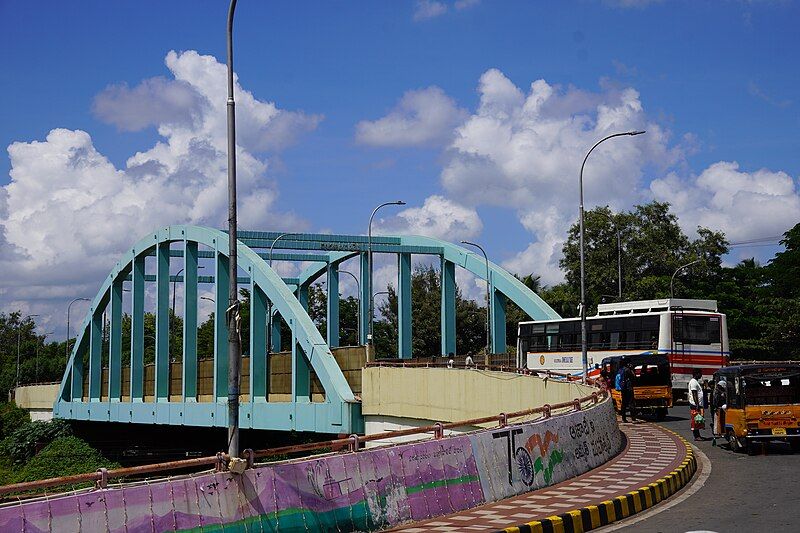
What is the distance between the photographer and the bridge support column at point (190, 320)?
158ft

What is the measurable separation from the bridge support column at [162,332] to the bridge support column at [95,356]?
9.49 metres

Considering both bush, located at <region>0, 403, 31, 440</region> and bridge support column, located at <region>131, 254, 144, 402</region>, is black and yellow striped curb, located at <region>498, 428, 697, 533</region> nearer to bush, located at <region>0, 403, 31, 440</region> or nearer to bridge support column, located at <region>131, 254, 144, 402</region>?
bridge support column, located at <region>131, 254, 144, 402</region>

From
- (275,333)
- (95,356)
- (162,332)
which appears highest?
(275,333)

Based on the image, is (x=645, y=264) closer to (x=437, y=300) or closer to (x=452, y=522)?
(x=437, y=300)

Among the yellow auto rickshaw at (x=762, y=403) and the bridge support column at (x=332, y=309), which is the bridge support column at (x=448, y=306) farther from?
the yellow auto rickshaw at (x=762, y=403)

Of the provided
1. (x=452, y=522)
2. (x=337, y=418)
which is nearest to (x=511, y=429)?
(x=452, y=522)

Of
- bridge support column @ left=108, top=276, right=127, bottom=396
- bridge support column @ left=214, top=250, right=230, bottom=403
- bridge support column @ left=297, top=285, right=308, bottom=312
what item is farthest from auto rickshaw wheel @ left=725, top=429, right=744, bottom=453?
bridge support column @ left=297, top=285, right=308, bottom=312

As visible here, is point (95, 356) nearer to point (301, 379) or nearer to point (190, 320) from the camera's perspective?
point (190, 320)

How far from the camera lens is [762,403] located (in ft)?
62.3

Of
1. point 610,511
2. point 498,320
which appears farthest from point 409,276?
point 610,511

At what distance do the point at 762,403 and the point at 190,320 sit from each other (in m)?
34.6

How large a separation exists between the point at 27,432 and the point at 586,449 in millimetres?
51656

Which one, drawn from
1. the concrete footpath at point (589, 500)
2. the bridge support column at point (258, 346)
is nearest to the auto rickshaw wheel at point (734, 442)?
the concrete footpath at point (589, 500)

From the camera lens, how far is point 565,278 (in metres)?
77.4
